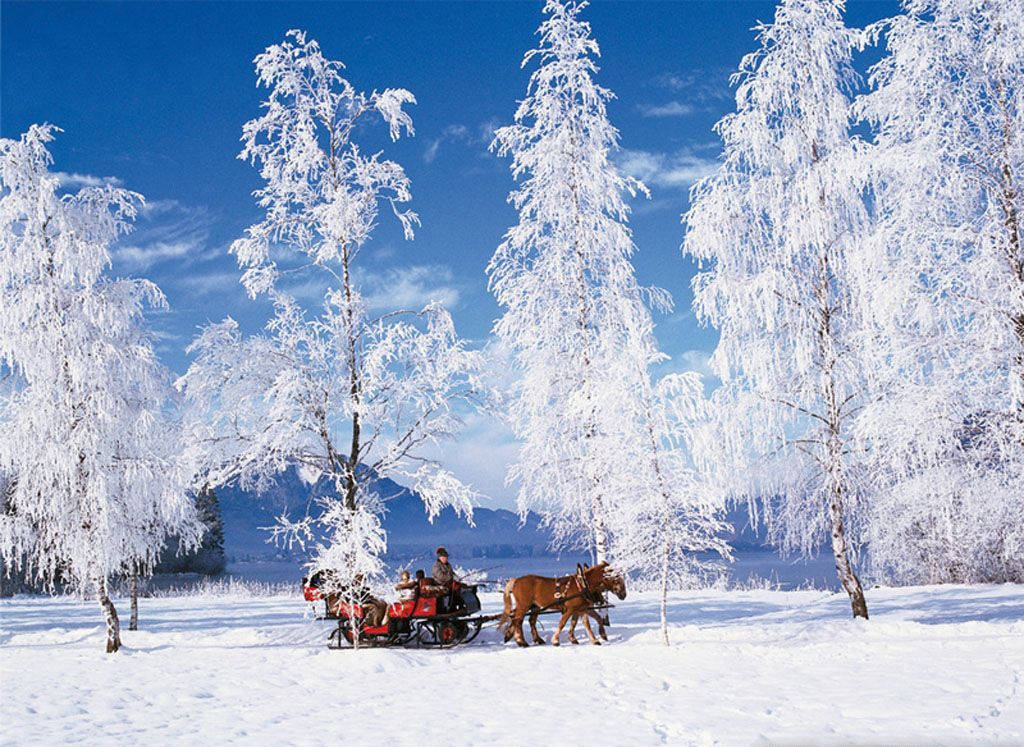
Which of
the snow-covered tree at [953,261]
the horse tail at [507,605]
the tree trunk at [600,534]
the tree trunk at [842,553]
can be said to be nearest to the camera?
the snow-covered tree at [953,261]

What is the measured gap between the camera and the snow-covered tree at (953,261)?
43.9 ft

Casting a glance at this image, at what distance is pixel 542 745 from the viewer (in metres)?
8.12

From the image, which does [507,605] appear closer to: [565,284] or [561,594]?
[561,594]

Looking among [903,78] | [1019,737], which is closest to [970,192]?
[903,78]

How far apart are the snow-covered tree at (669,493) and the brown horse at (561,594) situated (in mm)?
1100

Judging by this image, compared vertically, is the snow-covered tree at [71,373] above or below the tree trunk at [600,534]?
above

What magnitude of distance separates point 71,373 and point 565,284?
10.8 metres

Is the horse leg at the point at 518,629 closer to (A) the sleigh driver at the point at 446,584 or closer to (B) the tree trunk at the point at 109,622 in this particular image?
(A) the sleigh driver at the point at 446,584

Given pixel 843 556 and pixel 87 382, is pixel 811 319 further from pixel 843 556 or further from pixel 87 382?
pixel 87 382

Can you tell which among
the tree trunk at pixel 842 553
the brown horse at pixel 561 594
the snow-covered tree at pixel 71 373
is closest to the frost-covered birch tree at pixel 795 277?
the tree trunk at pixel 842 553

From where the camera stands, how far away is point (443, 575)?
16.0m

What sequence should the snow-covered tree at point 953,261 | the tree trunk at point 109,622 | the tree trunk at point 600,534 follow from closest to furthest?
the snow-covered tree at point 953,261 < the tree trunk at point 109,622 < the tree trunk at point 600,534

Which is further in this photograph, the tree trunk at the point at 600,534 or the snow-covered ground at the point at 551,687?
the tree trunk at the point at 600,534

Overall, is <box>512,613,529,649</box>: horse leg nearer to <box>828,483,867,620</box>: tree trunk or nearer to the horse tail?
the horse tail
